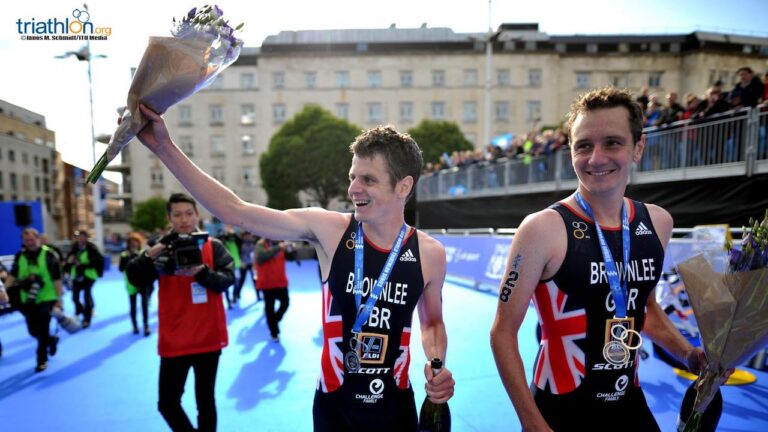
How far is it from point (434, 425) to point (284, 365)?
16.3ft

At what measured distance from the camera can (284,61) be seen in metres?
45.8

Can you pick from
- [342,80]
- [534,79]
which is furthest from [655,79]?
[342,80]

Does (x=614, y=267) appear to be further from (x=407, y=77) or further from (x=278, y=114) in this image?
(x=278, y=114)

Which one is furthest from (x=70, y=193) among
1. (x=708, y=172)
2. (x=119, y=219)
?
(x=708, y=172)

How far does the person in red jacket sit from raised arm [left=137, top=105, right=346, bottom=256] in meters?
5.85

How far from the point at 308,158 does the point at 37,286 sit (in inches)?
1189

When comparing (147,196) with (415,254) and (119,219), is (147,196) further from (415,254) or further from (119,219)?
(415,254)

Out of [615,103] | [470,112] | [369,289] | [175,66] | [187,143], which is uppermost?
[470,112]

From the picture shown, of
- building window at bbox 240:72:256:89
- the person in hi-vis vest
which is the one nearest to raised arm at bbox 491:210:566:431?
the person in hi-vis vest

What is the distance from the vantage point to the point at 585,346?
1909 mm

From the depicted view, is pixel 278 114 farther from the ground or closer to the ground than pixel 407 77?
closer to the ground

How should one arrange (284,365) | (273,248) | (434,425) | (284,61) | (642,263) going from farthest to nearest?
(284,61) → (273,248) → (284,365) → (642,263) → (434,425)

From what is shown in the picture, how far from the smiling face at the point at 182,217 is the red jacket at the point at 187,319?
0.48m

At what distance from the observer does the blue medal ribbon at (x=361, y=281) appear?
6.85 ft
